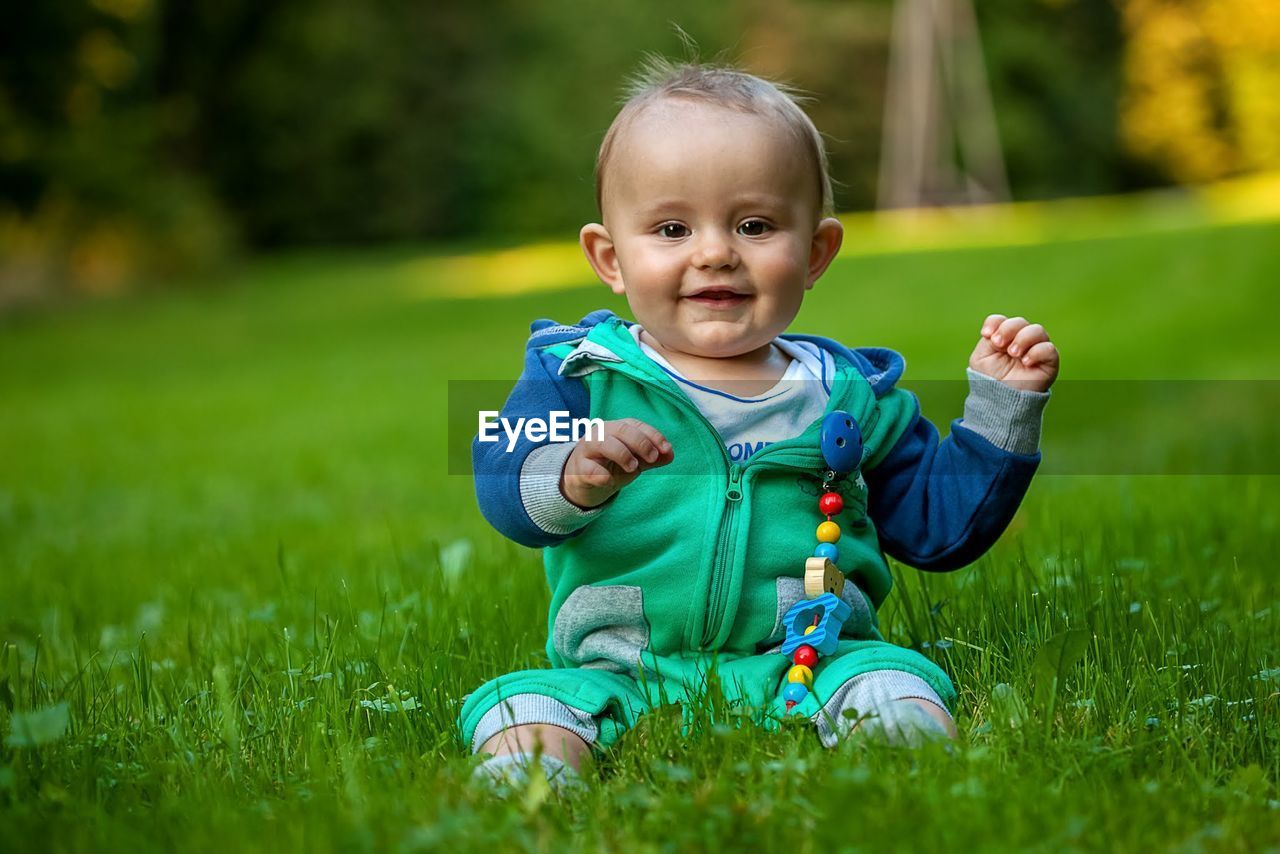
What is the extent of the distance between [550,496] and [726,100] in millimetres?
761

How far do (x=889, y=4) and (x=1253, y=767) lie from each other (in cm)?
3728

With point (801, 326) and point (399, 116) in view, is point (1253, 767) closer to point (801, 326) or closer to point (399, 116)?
point (801, 326)

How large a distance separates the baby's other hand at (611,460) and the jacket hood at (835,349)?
1.21 ft

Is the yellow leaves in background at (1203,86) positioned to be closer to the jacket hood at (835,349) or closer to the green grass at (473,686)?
the green grass at (473,686)

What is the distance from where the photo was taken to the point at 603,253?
256 cm

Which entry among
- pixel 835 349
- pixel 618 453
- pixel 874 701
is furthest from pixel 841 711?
pixel 835 349

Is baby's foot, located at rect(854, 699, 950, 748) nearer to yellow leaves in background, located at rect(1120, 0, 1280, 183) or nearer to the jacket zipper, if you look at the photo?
the jacket zipper

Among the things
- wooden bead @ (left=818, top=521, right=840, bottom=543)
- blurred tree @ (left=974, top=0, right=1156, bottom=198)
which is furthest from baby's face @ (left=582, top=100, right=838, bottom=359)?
blurred tree @ (left=974, top=0, right=1156, bottom=198)

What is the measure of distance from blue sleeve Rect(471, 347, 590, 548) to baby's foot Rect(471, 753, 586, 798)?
1.25ft

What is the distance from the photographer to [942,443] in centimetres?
251

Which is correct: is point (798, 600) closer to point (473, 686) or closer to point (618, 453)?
point (618, 453)

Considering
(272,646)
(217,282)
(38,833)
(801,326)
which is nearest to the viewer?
(38,833)

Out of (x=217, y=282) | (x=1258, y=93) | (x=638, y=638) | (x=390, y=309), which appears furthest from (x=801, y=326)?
(x=1258, y=93)

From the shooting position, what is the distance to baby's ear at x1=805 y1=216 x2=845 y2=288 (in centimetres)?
250
